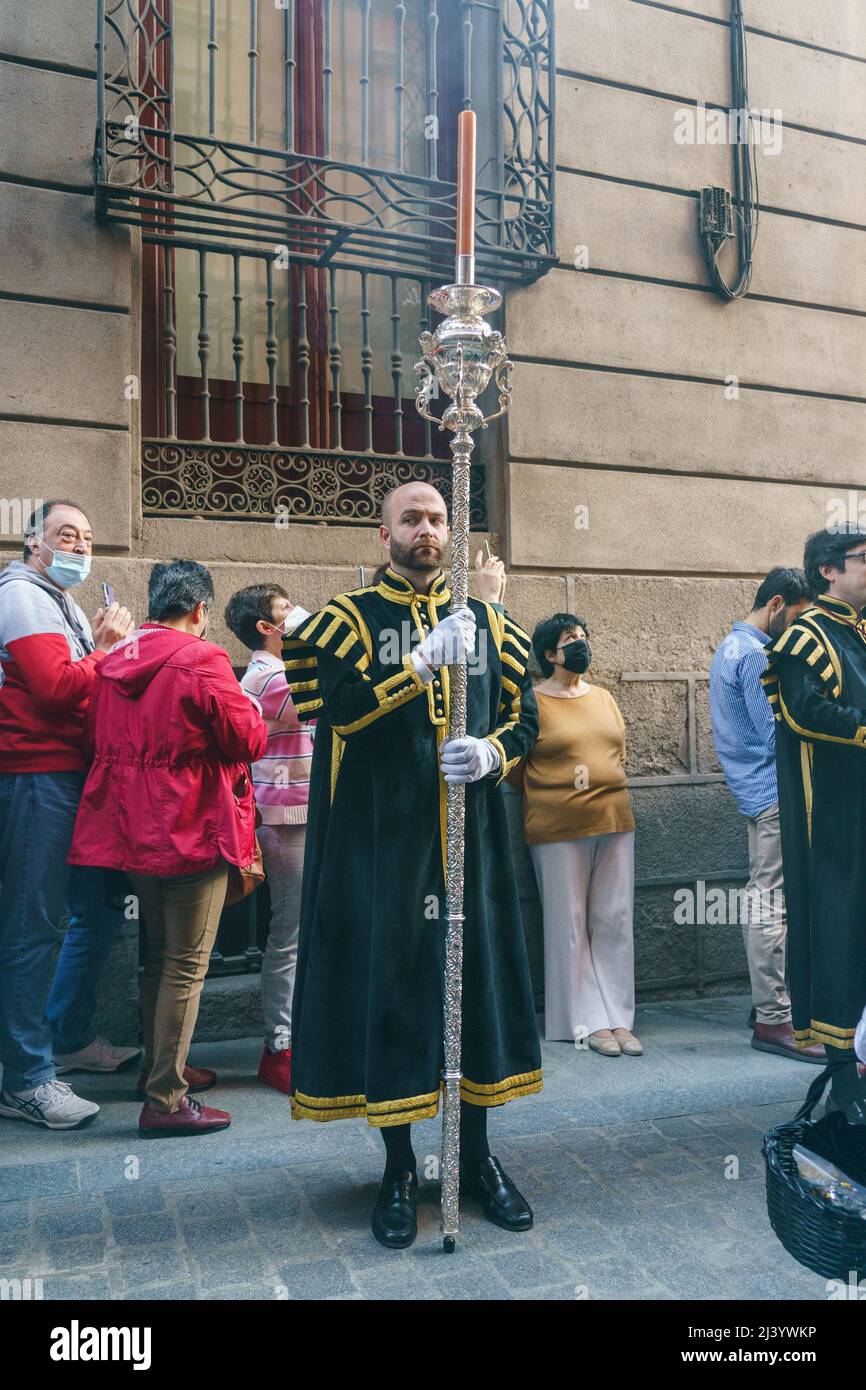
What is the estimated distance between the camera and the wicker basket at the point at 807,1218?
2.77 meters

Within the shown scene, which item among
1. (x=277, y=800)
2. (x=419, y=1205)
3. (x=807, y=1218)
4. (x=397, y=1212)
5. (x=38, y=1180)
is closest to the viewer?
(x=807, y=1218)

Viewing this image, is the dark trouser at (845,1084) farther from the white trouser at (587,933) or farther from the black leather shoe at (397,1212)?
the black leather shoe at (397,1212)

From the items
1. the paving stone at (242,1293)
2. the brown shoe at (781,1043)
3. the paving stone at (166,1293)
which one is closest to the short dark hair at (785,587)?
the brown shoe at (781,1043)

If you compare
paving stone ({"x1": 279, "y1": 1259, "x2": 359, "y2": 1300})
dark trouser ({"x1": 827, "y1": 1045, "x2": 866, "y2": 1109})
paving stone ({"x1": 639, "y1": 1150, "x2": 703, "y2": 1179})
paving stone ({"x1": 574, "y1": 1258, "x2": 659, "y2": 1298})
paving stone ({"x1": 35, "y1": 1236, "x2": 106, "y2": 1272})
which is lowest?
paving stone ({"x1": 574, "y1": 1258, "x2": 659, "y2": 1298})

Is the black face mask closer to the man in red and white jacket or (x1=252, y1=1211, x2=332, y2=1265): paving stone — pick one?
the man in red and white jacket

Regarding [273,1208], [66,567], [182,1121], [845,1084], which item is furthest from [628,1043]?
[66,567]

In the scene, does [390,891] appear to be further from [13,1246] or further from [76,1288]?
[13,1246]

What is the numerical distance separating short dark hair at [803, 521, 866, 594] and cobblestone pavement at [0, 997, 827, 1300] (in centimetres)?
212

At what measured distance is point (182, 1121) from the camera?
14.2 feet

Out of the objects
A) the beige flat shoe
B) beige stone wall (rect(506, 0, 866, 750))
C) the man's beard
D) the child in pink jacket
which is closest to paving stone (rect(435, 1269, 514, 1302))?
the child in pink jacket

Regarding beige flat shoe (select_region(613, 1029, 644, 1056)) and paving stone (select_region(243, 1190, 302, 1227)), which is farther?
beige flat shoe (select_region(613, 1029, 644, 1056))

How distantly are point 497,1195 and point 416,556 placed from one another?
200cm

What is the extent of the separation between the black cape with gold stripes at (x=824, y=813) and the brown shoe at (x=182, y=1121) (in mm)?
2267

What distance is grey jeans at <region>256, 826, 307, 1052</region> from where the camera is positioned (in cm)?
491
